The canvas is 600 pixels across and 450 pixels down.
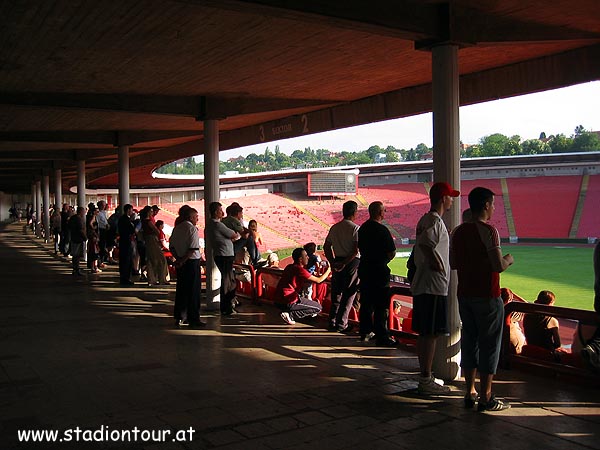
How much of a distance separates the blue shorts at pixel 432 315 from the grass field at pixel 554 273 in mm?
20867

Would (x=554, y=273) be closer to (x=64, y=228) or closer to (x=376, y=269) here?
(x=64, y=228)

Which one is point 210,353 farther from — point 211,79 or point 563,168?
point 563,168

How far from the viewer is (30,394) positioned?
5.54 meters

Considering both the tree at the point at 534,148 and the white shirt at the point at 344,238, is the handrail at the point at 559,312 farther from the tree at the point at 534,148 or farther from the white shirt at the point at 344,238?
the tree at the point at 534,148

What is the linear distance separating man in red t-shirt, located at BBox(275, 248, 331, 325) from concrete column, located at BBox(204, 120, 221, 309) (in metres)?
2.00

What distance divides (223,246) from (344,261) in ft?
7.45

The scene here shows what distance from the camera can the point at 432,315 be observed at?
213 inches

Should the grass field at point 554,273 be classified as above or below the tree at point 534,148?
below

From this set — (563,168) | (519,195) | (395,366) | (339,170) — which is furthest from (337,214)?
(395,366)

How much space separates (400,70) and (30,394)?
244 inches

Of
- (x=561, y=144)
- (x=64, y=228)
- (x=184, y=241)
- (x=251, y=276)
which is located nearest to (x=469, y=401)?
(x=184, y=241)

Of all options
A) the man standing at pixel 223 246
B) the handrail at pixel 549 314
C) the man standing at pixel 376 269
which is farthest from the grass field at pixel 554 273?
the handrail at pixel 549 314

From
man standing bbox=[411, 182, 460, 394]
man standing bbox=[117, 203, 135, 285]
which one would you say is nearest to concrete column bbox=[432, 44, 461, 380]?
man standing bbox=[411, 182, 460, 394]

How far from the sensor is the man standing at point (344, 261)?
7926 mm
